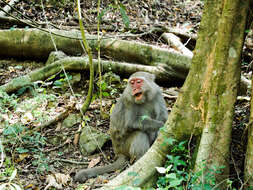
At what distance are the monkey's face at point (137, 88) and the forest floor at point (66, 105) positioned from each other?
88 centimetres

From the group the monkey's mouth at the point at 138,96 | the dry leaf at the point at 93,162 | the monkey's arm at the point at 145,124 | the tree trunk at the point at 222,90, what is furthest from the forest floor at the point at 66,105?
the monkey's mouth at the point at 138,96

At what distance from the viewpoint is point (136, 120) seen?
5.25 meters

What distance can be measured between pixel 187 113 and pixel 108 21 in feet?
18.5

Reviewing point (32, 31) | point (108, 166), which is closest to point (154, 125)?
point (108, 166)

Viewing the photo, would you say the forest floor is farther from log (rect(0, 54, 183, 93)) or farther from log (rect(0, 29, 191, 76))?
log (rect(0, 29, 191, 76))

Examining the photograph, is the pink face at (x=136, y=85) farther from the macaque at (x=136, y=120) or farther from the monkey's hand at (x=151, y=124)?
the monkey's hand at (x=151, y=124)

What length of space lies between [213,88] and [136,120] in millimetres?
2192

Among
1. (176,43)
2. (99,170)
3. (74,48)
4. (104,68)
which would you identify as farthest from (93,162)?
(176,43)

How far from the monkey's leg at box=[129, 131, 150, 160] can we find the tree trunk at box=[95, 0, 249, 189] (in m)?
1.45

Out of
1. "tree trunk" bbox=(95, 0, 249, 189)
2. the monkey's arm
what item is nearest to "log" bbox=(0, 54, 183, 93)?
the monkey's arm

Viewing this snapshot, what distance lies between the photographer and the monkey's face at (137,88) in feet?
16.3

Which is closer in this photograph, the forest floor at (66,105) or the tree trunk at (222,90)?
the tree trunk at (222,90)

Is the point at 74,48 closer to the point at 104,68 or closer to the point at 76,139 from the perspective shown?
the point at 104,68

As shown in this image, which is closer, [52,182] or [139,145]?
[52,182]
